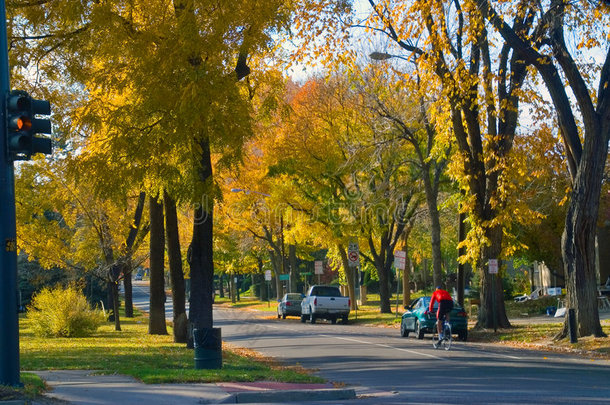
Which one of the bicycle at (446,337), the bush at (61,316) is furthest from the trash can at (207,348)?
the bush at (61,316)

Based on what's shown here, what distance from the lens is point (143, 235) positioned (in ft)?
124

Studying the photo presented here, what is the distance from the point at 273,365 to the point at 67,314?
1282 centimetres

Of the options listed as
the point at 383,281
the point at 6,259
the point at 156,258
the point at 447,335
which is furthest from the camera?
the point at 383,281

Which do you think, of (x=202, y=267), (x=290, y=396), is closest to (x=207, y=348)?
(x=202, y=267)

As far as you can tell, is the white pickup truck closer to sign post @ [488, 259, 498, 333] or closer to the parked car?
the parked car

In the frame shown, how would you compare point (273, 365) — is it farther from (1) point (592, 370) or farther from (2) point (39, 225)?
(2) point (39, 225)

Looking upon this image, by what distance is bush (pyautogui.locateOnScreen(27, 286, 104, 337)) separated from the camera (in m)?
27.7

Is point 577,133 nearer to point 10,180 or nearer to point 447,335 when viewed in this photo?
point 447,335

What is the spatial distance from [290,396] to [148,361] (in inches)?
239

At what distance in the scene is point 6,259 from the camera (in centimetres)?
1068

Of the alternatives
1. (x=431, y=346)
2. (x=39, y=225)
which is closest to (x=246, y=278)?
(x=39, y=225)

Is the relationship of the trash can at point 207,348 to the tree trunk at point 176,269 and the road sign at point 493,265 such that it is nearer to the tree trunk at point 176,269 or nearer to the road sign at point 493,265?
the tree trunk at point 176,269

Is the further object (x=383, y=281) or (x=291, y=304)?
(x=291, y=304)

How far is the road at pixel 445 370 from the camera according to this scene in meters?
11.9
